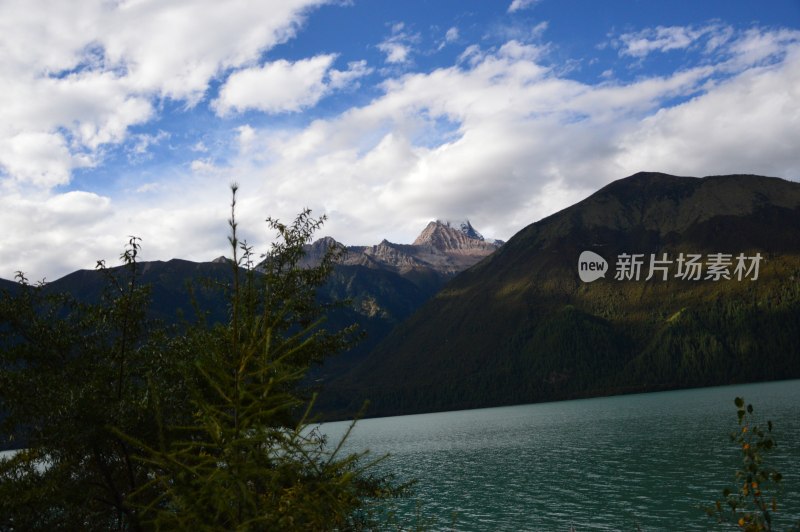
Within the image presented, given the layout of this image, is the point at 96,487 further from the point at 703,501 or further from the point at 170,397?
the point at 703,501

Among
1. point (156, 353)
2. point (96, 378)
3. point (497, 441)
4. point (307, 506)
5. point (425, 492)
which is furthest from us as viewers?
point (497, 441)

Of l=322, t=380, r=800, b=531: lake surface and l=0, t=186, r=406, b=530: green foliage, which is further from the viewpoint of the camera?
l=322, t=380, r=800, b=531: lake surface

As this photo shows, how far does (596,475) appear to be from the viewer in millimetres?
80688

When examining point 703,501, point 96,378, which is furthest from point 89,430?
point 703,501

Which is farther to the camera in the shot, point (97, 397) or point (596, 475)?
point (596, 475)

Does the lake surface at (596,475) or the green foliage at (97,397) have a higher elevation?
the green foliage at (97,397)

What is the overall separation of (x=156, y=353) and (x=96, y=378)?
1833 millimetres

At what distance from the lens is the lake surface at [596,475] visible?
56938 mm

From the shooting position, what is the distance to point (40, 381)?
16.6 m

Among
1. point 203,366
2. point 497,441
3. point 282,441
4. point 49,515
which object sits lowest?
point 497,441

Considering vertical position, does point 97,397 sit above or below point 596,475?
above

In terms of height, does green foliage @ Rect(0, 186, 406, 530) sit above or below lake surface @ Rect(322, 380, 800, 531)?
above

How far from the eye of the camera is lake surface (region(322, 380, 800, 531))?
5694 cm

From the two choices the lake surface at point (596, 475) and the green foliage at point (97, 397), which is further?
the lake surface at point (596, 475)
